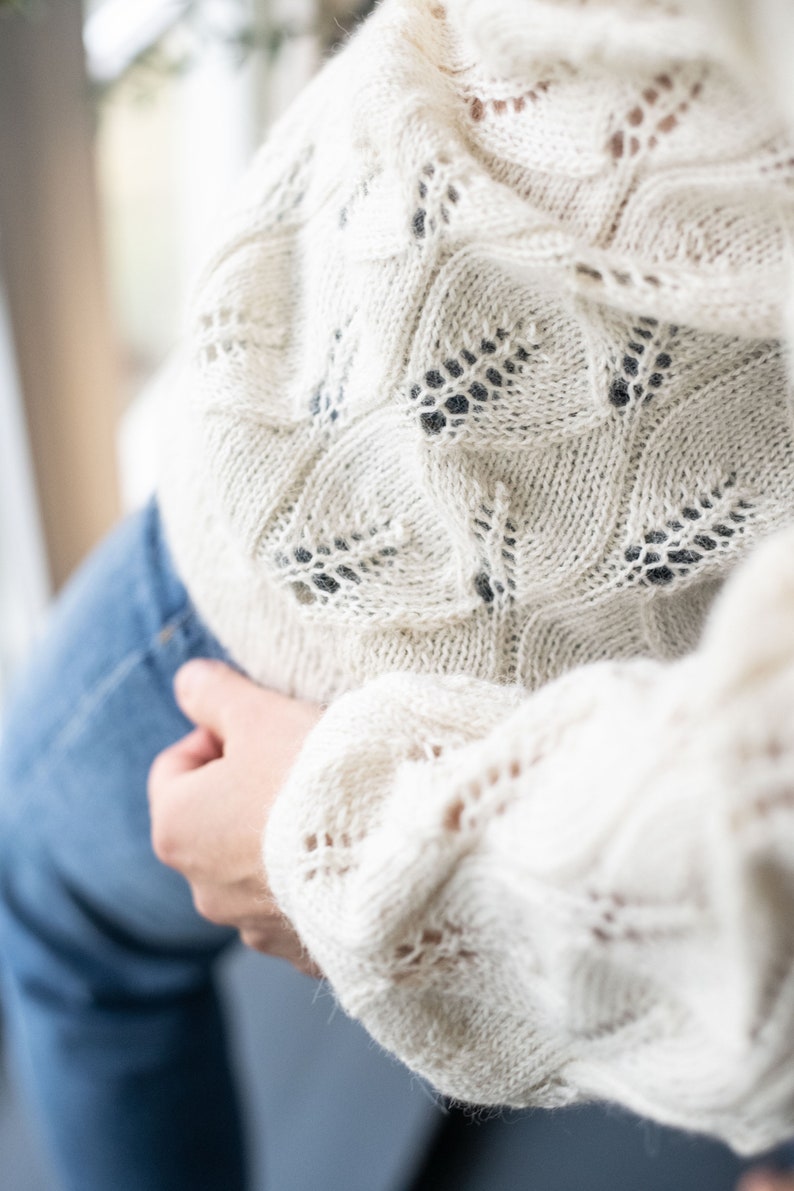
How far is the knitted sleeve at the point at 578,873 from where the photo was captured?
27 cm

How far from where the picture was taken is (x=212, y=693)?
543 mm

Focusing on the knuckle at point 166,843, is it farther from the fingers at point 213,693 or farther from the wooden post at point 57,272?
the wooden post at point 57,272

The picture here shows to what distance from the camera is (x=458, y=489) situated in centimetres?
41

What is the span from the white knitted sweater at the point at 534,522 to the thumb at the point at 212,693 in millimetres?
70

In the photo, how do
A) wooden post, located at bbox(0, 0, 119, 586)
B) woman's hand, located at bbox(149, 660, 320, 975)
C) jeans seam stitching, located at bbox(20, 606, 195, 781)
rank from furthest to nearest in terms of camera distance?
wooden post, located at bbox(0, 0, 119, 586), jeans seam stitching, located at bbox(20, 606, 195, 781), woman's hand, located at bbox(149, 660, 320, 975)

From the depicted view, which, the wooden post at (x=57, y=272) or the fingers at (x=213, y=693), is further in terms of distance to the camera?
the wooden post at (x=57, y=272)

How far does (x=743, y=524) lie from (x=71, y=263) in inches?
35.2

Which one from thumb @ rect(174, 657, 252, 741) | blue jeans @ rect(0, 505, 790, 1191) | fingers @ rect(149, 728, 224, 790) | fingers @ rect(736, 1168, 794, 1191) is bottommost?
fingers @ rect(736, 1168, 794, 1191)

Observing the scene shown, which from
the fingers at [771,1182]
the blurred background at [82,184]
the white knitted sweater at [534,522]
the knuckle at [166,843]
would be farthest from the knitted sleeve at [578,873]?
Result: the fingers at [771,1182]

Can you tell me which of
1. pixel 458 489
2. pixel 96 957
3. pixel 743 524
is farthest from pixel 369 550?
pixel 96 957

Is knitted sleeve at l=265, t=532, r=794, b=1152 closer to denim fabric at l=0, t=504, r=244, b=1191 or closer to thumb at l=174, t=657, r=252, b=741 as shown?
thumb at l=174, t=657, r=252, b=741

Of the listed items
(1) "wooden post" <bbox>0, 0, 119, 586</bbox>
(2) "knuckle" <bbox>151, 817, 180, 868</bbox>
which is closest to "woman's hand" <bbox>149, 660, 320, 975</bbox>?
(2) "knuckle" <bbox>151, 817, 180, 868</bbox>

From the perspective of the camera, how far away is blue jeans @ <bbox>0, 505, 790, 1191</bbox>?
63cm

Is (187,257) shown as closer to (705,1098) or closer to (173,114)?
(173,114)
